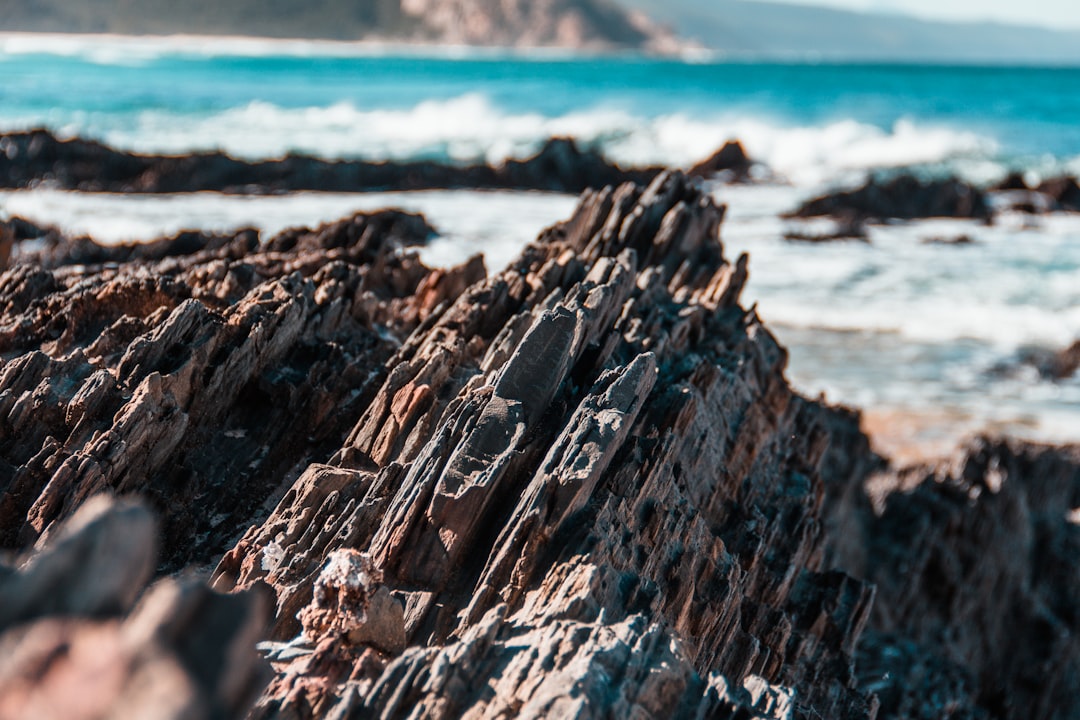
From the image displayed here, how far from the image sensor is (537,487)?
27.5 feet

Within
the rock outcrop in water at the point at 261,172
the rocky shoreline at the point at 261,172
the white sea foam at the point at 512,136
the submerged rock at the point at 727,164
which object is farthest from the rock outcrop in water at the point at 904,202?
the submerged rock at the point at 727,164

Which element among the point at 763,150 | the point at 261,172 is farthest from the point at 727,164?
the point at 261,172

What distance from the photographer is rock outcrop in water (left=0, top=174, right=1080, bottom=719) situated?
24.3ft

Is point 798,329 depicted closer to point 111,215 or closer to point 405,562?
point 405,562

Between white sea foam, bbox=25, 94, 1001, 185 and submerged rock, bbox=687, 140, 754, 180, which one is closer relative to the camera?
submerged rock, bbox=687, 140, 754, 180

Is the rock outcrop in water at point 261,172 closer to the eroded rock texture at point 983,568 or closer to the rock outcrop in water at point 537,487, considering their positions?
the rock outcrop in water at point 537,487

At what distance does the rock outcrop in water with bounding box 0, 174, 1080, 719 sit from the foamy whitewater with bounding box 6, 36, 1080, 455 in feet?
13.3

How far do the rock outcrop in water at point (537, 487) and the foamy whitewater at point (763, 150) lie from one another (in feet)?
13.3

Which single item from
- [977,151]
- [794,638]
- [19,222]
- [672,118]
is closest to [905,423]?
[794,638]

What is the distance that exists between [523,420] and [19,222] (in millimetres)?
21459

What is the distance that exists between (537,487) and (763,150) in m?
72.0

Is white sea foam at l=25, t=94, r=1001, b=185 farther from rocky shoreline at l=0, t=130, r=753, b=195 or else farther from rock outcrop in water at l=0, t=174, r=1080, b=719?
rock outcrop in water at l=0, t=174, r=1080, b=719

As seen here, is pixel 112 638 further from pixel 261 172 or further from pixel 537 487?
pixel 261 172

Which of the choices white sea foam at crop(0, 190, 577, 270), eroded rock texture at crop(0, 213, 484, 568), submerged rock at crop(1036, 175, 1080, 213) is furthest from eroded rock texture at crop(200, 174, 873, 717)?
submerged rock at crop(1036, 175, 1080, 213)
